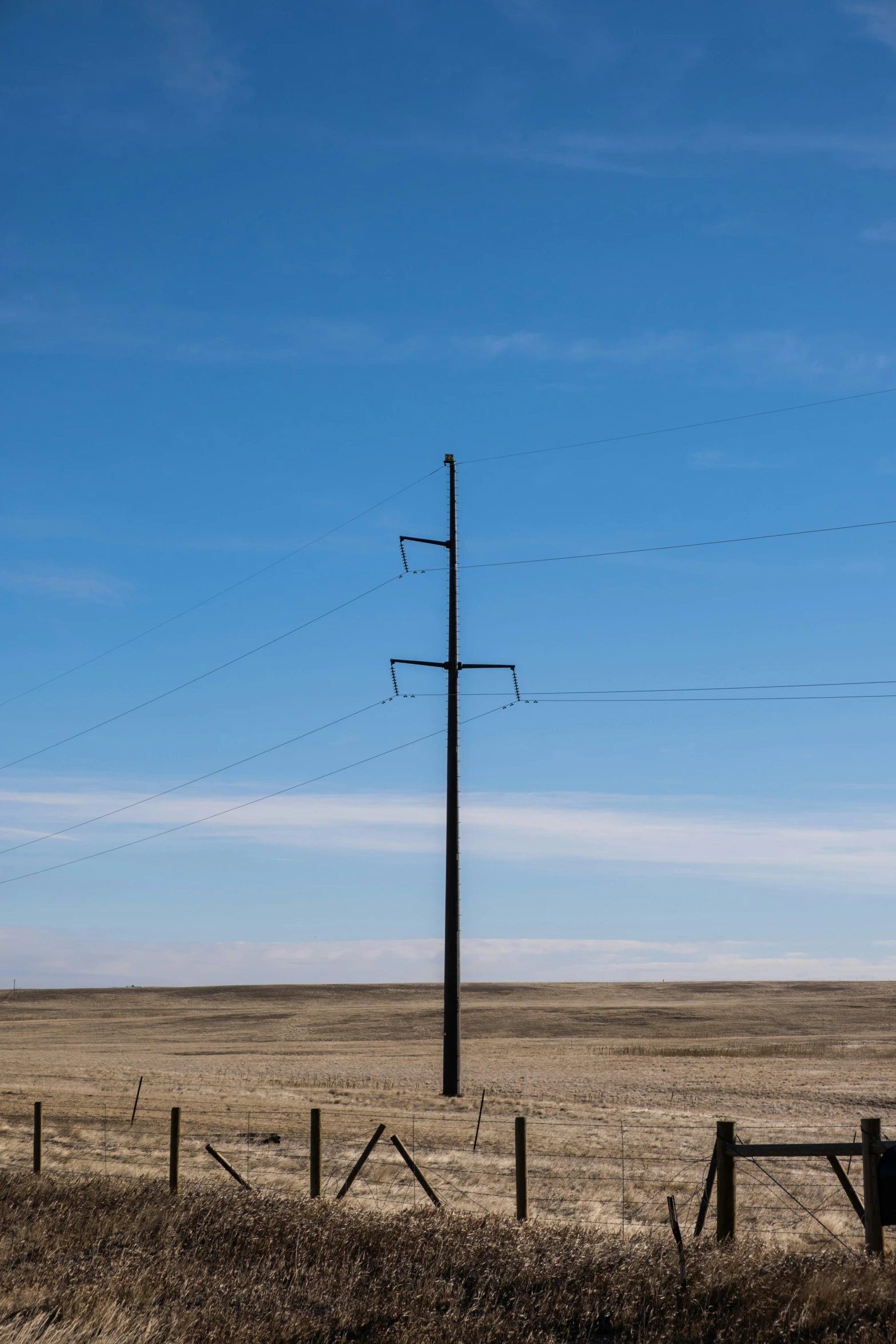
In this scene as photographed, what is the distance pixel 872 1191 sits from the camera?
13469mm

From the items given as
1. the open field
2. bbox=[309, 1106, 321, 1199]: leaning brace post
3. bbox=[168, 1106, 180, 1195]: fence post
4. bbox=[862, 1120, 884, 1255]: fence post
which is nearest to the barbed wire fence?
the open field

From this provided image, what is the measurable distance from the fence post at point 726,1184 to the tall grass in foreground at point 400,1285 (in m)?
0.65

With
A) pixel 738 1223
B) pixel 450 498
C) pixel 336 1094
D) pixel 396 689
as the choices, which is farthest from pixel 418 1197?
pixel 450 498

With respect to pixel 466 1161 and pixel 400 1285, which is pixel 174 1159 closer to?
pixel 466 1161

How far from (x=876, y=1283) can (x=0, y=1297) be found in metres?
8.49

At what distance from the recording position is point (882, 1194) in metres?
13.3

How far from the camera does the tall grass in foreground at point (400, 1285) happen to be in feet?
36.3

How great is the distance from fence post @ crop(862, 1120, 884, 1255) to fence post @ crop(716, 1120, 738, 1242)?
1449mm

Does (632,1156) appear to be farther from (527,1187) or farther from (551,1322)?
(551,1322)

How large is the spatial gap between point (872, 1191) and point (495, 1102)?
20638 mm

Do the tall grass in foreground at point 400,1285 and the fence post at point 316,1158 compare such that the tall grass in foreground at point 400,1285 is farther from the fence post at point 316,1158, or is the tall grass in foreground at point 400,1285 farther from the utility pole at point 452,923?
the utility pole at point 452,923

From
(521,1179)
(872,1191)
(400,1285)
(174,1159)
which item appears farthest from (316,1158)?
(872,1191)

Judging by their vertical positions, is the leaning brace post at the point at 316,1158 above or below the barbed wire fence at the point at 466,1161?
above

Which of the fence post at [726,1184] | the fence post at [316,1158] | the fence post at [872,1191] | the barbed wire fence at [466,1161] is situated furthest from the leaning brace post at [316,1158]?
the fence post at [872,1191]
